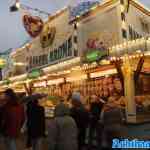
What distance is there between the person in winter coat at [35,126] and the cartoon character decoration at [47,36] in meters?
11.1

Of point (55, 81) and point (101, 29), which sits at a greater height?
point (101, 29)

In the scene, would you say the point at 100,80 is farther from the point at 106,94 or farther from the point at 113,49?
the point at 113,49

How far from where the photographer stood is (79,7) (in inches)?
726

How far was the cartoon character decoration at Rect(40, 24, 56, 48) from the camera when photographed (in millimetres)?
20219

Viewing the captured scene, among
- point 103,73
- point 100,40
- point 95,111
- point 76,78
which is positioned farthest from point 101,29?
point 95,111

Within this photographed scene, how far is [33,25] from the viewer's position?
2119cm

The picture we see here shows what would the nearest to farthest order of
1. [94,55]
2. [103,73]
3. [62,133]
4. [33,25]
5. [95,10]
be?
[62,133], [94,55], [103,73], [95,10], [33,25]

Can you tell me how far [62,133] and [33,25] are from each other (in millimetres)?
14907

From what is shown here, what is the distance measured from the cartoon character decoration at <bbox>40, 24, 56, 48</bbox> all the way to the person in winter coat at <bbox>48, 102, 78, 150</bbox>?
44.0 feet

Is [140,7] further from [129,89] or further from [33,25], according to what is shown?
[33,25]

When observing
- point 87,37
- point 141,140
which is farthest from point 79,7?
point 141,140

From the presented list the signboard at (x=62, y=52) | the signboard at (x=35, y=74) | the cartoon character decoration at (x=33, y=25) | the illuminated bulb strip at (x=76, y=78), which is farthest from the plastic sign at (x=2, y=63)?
the illuminated bulb strip at (x=76, y=78)

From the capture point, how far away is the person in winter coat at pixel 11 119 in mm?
8891

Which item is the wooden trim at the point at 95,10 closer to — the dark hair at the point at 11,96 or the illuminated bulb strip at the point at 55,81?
the illuminated bulb strip at the point at 55,81
